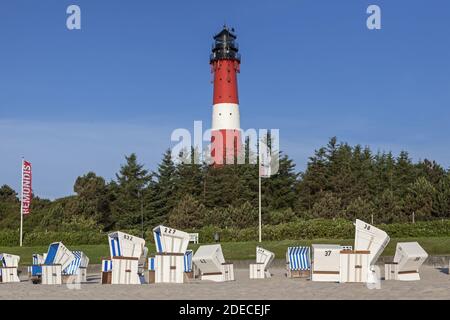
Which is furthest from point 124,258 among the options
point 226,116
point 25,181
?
point 226,116

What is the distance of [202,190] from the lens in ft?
227

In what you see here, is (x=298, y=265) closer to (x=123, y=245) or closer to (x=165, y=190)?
(x=123, y=245)

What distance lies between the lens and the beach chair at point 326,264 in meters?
19.6

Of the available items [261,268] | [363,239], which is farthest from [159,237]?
[363,239]

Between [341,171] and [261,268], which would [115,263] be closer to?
[261,268]

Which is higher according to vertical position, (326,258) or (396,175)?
(396,175)

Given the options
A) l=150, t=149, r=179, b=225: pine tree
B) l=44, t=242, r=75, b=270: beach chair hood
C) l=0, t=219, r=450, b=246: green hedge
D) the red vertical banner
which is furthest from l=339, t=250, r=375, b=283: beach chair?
l=150, t=149, r=179, b=225: pine tree

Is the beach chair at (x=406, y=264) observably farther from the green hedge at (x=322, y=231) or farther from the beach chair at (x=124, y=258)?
the green hedge at (x=322, y=231)

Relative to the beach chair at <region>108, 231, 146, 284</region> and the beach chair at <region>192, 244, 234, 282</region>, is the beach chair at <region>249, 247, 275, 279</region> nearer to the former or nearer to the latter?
the beach chair at <region>192, 244, 234, 282</region>

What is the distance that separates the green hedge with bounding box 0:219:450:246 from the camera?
4141 cm

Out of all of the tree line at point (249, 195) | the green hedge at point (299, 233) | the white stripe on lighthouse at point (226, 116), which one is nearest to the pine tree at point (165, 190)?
the tree line at point (249, 195)

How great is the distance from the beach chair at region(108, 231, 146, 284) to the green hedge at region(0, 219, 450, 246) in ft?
74.8

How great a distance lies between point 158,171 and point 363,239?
52.5 meters
